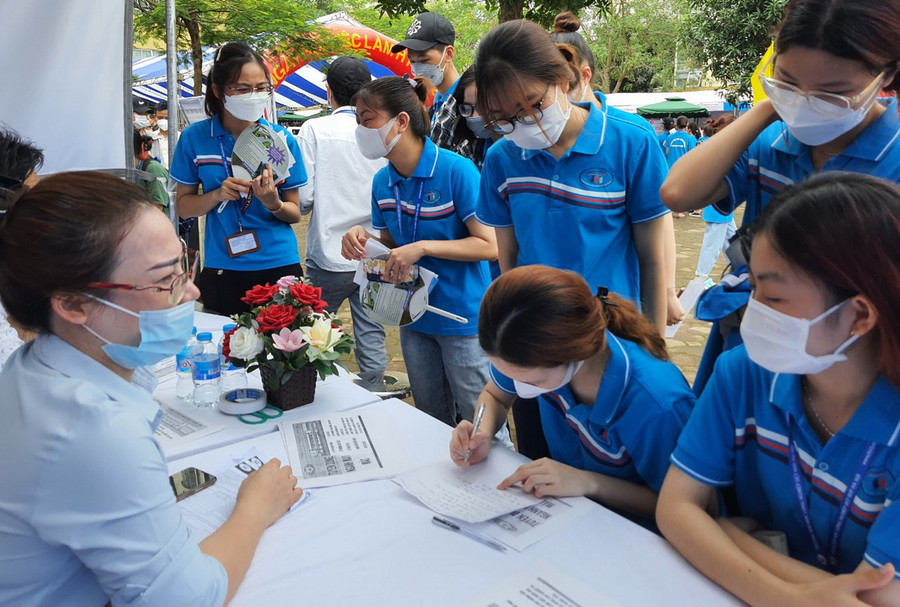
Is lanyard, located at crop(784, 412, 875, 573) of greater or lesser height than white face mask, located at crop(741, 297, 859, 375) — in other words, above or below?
below

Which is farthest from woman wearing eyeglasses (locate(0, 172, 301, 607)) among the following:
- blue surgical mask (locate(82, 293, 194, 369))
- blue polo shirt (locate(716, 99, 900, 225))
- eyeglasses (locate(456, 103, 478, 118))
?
eyeglasses (locate(456, 103, 478, 118))

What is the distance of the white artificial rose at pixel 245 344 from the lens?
6.21 ft

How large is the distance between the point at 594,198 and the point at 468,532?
3.47 ft

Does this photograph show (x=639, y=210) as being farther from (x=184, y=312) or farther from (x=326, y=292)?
(x=326, y=292)

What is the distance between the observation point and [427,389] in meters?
2.65

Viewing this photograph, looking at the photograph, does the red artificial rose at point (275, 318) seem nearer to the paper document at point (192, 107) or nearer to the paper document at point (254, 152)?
the paper document at point (254, 152)

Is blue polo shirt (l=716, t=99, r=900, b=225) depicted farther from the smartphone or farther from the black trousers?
the black trousers

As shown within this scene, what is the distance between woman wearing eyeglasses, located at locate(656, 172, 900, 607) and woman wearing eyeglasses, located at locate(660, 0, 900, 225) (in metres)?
0.36

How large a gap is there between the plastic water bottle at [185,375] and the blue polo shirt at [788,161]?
5.10 ft

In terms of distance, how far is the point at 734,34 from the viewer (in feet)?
28.5

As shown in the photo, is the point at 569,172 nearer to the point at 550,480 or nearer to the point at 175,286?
the point at 550,480

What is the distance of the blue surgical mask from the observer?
1192 mm

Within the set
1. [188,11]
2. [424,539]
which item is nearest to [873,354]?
[424,539]

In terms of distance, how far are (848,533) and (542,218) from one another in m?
1.17
